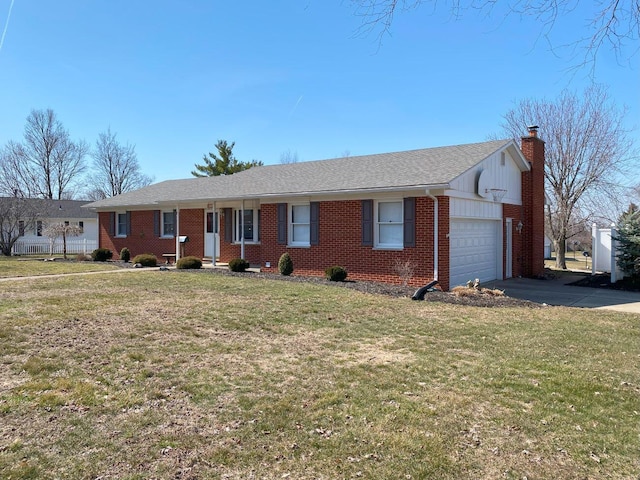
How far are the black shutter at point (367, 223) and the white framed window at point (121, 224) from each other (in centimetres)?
1361

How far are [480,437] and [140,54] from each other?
13.9 m

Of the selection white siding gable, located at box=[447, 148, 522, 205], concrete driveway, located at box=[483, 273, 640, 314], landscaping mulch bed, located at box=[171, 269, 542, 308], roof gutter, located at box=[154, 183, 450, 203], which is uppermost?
white siding gable, located at box=[447, 148, 522, 205]

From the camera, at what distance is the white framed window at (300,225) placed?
51.8 feet

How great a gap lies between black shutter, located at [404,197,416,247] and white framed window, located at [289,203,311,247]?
3.69 m

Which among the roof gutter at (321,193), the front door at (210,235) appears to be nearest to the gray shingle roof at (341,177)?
the roof gutter at (321,193)

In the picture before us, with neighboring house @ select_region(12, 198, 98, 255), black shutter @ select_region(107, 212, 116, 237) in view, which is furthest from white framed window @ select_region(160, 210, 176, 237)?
neighboring house @ select_region(12, 198, 98, 255)

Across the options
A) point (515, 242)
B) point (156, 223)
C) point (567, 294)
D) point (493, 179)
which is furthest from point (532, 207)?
point (156, 223)

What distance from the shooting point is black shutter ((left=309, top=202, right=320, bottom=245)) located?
15.2 metres

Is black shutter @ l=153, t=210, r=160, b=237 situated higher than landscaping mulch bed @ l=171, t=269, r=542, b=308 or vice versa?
black shutter @ l=153, t=210, r=160, b=237

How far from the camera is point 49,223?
→ 35.5 meters

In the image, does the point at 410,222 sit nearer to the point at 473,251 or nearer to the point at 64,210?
the point at 473,251

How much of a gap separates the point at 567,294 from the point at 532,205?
18.0 feet

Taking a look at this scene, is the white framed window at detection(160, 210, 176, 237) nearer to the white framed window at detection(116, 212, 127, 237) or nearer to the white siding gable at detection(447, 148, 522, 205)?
the white framed window at detection(116, 212, 127, 237)

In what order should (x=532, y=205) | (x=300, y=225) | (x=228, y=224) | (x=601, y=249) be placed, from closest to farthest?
(x=300, y=225)
(x=532, y=205)
(x=228, y=224)
(x=601, y=249)
